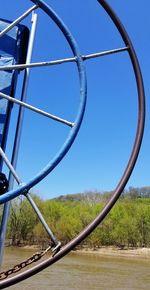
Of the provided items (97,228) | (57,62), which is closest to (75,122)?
(57,62)

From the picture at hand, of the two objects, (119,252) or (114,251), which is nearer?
(119,252)

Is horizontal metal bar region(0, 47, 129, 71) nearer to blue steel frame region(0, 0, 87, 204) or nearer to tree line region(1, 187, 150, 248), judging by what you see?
blue steel frame region(0, 0, 87, 204)

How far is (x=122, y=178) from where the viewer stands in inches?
113

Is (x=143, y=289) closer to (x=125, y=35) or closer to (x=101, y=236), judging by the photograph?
(x=125, y=35)

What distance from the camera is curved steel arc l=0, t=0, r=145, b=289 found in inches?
99.5

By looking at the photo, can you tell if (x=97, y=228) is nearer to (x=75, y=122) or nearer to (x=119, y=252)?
(x=119, y=252)

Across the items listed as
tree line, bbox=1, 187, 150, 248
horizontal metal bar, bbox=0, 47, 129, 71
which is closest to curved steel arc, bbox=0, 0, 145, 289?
horizontal metal bar, bbox=0, 47, 129, 71

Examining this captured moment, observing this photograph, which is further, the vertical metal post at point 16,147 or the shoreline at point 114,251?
the shoreline at point 114,251

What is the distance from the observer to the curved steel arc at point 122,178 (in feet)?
8.29

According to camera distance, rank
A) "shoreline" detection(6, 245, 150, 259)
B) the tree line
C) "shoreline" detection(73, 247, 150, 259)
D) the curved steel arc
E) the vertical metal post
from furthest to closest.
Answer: the tree line
"shoreline" detection(6, 245, 150, 259)
"shoreline" detection(73, 247, 150, 259)
the vertical metal post
the curved steel arc

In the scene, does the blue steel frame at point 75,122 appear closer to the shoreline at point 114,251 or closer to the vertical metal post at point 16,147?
the vertical metal post at point 16,147

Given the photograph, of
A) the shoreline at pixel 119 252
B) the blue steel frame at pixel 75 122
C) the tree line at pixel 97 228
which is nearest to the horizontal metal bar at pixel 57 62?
the blue steel frame at pixel 75 122

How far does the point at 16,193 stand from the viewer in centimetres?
266

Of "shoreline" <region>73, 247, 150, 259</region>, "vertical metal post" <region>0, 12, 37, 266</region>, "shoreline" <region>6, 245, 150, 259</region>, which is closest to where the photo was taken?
"vertical metal post" <region>0, 12, 37, 266</region>
